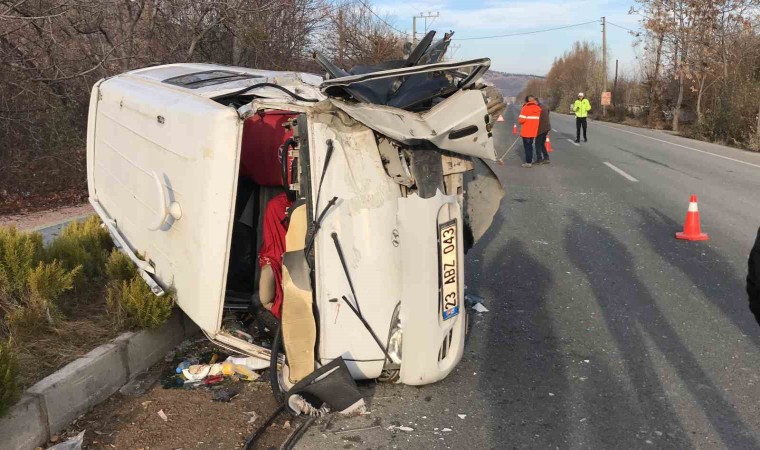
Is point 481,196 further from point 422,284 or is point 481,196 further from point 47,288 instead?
point 47,288

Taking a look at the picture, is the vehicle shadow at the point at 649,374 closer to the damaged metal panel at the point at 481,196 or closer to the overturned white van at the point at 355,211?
the overturned white van at the point at 355,211

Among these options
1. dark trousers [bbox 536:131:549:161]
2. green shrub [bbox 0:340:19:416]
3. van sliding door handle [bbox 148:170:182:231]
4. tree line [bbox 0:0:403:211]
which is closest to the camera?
green shrub [bbox 0:340:19:416]

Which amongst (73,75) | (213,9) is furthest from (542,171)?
(73,75)

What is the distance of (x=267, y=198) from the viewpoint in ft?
16.0

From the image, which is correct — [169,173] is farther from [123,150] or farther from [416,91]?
[416,91]

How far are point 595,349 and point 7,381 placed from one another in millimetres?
3540

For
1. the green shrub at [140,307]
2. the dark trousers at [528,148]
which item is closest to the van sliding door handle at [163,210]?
the green shrub at [140,307]

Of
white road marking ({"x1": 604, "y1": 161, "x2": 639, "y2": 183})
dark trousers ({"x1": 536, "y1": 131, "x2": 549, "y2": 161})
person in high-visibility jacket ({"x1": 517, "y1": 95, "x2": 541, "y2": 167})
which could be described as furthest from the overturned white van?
dark trousers ({"x1": 536, "y1": 131, "x2": 549, "y2": 161})

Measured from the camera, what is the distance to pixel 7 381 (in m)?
2.83

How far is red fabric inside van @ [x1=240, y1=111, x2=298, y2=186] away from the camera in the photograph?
4.34 m

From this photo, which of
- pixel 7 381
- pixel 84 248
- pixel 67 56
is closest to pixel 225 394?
pixel 7 381

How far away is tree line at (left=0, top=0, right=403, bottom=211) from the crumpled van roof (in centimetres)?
260

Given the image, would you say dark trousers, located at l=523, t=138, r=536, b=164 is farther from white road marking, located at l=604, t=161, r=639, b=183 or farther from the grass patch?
the grass patch

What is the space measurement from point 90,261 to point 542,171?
10.9m
